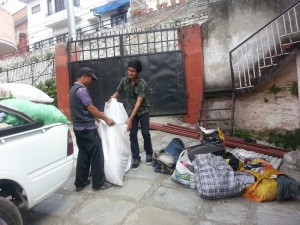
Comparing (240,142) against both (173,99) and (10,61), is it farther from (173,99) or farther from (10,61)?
(10,61)

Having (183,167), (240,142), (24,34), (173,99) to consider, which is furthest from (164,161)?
(24,34)

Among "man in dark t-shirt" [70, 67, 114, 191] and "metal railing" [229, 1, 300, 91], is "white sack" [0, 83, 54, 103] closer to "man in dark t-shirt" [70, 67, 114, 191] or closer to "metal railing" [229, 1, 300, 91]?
"man in dark t-shirt" [70, 67, 114, 191]

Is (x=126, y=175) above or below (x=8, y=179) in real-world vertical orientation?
below

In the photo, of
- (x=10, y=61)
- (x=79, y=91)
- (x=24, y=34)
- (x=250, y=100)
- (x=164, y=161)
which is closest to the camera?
(x=79, y=91)

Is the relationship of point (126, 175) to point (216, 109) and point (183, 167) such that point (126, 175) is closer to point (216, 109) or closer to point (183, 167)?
point (183, 167)

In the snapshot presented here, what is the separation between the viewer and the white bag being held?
3.77m

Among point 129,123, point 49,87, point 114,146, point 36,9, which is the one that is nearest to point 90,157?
point 114,146

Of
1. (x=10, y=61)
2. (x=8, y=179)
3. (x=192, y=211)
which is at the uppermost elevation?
(x=10, y=61)

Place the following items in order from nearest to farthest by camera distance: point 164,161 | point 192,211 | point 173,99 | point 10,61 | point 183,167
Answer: point 192,211 → point 183,167 → point 164,161 → point 173,99 → point 10,61

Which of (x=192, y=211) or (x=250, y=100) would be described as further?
(x=250, y=100)

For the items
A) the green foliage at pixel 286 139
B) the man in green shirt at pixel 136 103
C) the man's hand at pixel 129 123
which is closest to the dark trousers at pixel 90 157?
the man's hand at pixel 129 123

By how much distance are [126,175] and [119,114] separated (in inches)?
37.9

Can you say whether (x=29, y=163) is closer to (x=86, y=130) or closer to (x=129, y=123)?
(x=86, y=130)

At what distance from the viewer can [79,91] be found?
346 centimetres
